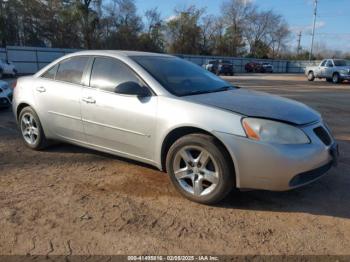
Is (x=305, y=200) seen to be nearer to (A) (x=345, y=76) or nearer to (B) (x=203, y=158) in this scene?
(B) (x=203, y=158)

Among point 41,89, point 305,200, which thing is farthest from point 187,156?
point 41,89

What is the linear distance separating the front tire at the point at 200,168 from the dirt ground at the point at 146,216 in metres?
0.15

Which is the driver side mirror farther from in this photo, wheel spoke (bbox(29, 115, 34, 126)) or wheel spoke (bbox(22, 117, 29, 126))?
wheel spoke (bbox(22, 117, 29, 126))

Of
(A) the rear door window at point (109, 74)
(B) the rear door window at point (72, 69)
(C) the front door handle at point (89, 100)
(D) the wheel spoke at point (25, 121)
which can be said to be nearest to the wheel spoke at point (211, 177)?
(A) the rear door window at point (109, 74)

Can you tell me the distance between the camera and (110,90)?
14.0ft

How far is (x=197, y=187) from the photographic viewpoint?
12.1ft

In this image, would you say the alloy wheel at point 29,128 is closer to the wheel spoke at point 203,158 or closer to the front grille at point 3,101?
the wheel spoke at point 203,158

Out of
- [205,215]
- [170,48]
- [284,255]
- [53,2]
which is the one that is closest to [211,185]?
[205,215]

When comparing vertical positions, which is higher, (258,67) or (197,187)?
(197,187)

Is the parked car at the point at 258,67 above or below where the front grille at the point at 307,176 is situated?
below

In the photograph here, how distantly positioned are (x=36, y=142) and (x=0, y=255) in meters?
2.77

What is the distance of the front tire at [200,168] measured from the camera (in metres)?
3.47

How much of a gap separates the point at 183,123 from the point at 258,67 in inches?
1844

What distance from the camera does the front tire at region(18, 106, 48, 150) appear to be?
5246 mm
